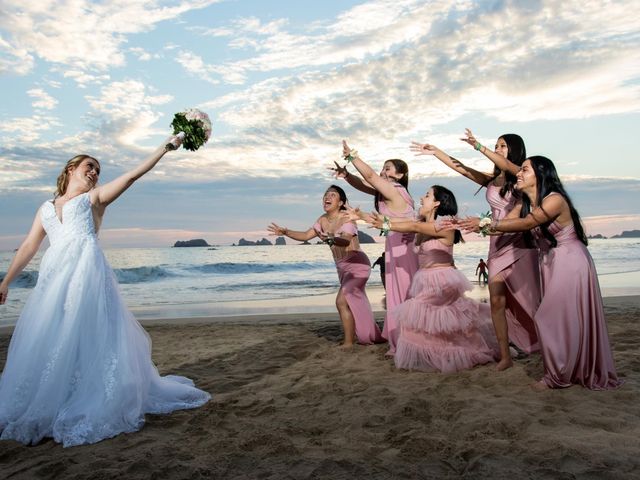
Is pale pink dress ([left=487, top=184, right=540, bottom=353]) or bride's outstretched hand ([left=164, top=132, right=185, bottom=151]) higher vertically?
bride's outstretched hand ([left=164, top=132, right=185, bottom=151])

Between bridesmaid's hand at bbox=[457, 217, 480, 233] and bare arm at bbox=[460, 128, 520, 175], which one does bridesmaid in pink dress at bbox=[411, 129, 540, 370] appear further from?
bridesmaid's hand at bbox=[457, 217, 480, 233]

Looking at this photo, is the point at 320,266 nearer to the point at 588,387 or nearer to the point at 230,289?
the point at 230,289

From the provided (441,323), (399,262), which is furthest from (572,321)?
(399,262)

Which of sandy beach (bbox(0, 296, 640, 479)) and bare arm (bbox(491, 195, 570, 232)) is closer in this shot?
sandy beach (bbox(0, 296, 640, 479))

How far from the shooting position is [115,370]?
15.3 ft

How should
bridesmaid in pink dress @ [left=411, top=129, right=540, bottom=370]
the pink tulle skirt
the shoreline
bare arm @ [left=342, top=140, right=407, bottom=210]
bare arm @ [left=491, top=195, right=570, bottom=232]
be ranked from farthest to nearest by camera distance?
the shoreline < bare arm @ [left=342, top=140, right=407, bottom=210] < the pink tulle skirt < bridesmaid in pink dress @ [left=411, top=129, right=540, bottom=370] < bare arm @ [left=491, top=195, right=570, bottom=232]

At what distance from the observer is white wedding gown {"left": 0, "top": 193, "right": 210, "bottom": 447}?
454 cm

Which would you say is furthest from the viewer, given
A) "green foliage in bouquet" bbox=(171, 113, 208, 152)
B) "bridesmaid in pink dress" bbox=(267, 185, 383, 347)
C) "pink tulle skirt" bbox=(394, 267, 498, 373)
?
"bridesmaid in pink dress" bbox=(267, 185, 383, 347)

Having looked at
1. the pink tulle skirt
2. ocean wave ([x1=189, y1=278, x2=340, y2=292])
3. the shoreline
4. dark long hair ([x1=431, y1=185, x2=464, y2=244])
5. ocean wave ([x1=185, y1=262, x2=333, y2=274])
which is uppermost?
dark long hair ([x1=431, y1=185, x2=464, y2=244])

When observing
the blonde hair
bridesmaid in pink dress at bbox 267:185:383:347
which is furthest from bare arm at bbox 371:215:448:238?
the blonde hair

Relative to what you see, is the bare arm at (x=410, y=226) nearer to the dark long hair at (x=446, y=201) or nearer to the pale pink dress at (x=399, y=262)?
the dark long hair at (x=446, y=201)

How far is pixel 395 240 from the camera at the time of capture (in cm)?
766

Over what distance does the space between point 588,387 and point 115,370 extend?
4.41 m

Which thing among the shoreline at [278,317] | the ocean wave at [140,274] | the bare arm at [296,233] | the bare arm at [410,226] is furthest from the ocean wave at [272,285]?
the bare arm at [410,226]
